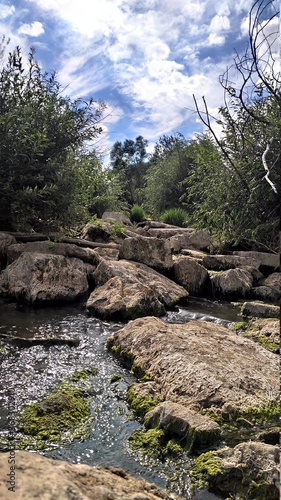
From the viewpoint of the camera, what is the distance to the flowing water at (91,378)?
3.37 meters

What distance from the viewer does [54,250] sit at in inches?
426

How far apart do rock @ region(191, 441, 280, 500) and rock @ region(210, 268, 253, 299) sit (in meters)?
7.95

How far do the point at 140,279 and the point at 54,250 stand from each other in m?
2.47

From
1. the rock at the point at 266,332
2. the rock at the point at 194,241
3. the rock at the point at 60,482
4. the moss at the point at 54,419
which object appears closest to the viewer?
the rock at the point at 60,482

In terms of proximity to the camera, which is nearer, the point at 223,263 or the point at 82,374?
the point at 82,374

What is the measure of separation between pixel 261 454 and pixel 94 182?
11039mm

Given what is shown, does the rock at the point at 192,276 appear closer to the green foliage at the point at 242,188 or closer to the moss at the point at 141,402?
the green foliage at the point at 242,188

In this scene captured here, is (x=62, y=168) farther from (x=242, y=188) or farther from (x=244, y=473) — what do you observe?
(x=244, y=473)

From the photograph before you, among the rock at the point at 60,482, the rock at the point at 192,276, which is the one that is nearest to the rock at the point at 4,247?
the rock at the point at 192,276

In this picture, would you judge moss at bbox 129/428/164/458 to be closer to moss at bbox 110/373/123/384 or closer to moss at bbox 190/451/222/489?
moss at bbox 190/451/222/489

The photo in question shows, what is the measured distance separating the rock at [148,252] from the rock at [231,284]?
1402 millimetres

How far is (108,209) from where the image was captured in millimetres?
21422

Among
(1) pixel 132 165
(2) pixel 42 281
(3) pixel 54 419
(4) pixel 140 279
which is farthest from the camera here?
(1) pixel 132 165

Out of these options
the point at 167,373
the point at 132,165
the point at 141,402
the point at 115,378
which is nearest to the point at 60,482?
the point at 141,402
